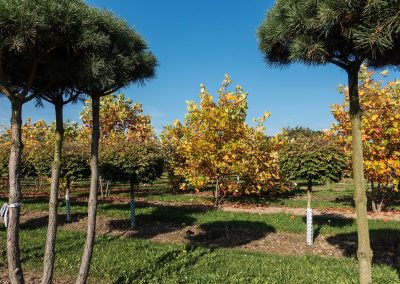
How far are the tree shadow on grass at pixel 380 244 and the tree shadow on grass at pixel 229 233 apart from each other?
220 cm

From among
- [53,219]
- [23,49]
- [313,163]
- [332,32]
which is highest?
[23,49]

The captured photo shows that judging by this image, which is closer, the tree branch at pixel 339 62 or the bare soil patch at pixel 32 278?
the tree branch at pixel 339 62

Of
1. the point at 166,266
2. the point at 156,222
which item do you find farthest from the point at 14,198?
the point at 156,222

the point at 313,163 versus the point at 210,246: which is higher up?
the point at 313,163

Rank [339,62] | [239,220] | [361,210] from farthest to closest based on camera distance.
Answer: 1. [239,220]
2. [339,62]
3. [361,210]

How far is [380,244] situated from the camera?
1017 centimetres

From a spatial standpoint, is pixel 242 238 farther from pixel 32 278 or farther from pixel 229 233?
pixel 32 278

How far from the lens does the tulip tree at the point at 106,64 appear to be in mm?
5383

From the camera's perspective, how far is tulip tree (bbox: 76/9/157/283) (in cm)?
538

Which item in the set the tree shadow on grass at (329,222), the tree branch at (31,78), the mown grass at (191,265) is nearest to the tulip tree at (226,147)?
the tree shadow on grass at (329,222)

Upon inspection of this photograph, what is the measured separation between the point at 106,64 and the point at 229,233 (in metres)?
7.87

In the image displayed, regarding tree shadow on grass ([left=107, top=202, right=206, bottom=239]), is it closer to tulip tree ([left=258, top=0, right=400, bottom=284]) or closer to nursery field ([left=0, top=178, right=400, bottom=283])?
nursery field ([left=0, top=178, right=400, bottom=283])

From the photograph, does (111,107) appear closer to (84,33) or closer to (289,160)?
(289,160)

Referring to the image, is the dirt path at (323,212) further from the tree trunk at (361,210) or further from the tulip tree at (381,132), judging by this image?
the tree trunk at (361,210)
